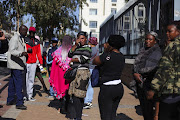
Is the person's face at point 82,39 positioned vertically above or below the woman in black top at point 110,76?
above

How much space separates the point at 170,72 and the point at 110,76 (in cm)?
143

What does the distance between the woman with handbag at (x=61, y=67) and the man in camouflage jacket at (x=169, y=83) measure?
3.59m

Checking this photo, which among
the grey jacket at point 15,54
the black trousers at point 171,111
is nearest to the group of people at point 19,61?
the grey jacket at point 15,54

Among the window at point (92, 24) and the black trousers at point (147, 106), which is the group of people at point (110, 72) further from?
the window at point (92, 24)

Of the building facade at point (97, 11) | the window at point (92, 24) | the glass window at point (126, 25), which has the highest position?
the building facade at point (97, 11)

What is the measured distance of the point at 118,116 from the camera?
6684 millimetres

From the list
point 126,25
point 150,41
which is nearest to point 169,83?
point 150,41

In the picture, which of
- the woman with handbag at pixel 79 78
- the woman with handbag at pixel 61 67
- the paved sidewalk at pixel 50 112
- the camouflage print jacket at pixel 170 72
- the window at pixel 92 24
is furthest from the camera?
the window at pixel 92 24

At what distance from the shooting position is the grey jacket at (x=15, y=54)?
7094mm

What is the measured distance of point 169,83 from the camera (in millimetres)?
2998

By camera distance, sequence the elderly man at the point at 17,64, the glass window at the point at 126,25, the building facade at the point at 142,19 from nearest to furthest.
Answer: the elderly man at the point at 17,64 < the building facade at the point at 142,19 < the glass window at the point at 126,25

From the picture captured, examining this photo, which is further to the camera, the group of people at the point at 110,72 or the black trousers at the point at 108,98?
the black trousers at the point at 108,98

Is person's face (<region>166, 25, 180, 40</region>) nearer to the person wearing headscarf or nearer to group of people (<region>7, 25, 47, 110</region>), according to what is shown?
the person wearing headscarf

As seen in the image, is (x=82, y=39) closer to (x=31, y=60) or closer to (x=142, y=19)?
(x=31, y=60)
